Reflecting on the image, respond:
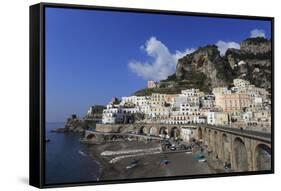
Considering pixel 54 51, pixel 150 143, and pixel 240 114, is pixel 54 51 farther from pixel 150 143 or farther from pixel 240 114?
pixel 240 114

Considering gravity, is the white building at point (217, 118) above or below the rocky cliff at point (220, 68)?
below

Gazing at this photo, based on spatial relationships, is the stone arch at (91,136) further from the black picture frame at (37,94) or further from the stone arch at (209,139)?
the stone arch at (209,139)

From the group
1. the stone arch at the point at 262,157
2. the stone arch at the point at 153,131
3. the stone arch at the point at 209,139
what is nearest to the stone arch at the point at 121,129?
the stone arch at the point at 153,131

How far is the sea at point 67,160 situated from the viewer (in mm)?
6320

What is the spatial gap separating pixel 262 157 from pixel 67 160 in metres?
2.35

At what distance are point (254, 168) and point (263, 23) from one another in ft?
5.59

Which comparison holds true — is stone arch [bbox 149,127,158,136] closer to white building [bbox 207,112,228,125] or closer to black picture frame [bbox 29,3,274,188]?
white building [bbox 207,112,228,125]

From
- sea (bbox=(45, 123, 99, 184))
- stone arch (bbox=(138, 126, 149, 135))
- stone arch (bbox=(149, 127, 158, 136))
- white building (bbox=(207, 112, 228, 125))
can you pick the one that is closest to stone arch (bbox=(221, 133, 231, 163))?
white building (bbox=(207, 112, 228, 125))

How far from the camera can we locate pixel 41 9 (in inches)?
244

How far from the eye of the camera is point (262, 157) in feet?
24.2

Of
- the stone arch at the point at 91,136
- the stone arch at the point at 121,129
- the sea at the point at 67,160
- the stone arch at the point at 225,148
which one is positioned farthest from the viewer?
the stone arch at the point at 225,148

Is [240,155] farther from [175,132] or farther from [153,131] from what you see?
[153,131]

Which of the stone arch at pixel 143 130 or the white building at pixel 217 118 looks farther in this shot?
the white building at pixel 217 118

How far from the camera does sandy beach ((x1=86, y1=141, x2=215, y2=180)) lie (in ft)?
21.8
